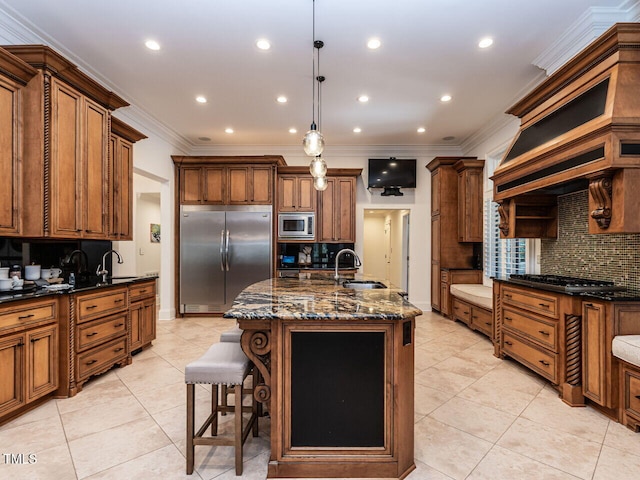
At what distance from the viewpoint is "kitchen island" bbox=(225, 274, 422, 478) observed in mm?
1684

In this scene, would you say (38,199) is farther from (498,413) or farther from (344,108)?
(498,413)

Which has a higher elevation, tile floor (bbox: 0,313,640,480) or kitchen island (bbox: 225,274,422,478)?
kitchen island (bbox: 225,274,422,478)

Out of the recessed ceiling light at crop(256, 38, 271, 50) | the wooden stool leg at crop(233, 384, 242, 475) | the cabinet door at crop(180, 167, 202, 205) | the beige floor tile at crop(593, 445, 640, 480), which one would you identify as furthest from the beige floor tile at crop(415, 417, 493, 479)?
the cabinet door at crop(180, 167, 202, 205)

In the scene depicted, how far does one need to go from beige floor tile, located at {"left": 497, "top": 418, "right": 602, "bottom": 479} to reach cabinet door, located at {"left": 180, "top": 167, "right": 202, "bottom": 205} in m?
5.30

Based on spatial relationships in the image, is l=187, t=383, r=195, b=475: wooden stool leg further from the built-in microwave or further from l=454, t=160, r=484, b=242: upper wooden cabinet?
l=454, t=160, r=484, b=242: upper wooden cabinet

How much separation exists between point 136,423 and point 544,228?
441 cm

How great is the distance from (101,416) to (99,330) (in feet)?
2.95

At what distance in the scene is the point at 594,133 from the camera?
2.33 metres

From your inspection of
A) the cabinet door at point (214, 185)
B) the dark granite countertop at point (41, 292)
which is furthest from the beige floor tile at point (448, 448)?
the cabinet door at point (214, 185)

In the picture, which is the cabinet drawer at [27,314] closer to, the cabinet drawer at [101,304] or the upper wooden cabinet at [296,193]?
the cabinet drawer at [101,304]

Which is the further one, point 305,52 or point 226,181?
point 226,181

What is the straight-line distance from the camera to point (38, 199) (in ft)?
8.48

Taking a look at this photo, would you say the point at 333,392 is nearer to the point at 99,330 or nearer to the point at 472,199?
the point at 99,330

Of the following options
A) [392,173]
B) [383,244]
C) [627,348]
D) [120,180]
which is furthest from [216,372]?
[383,244]
